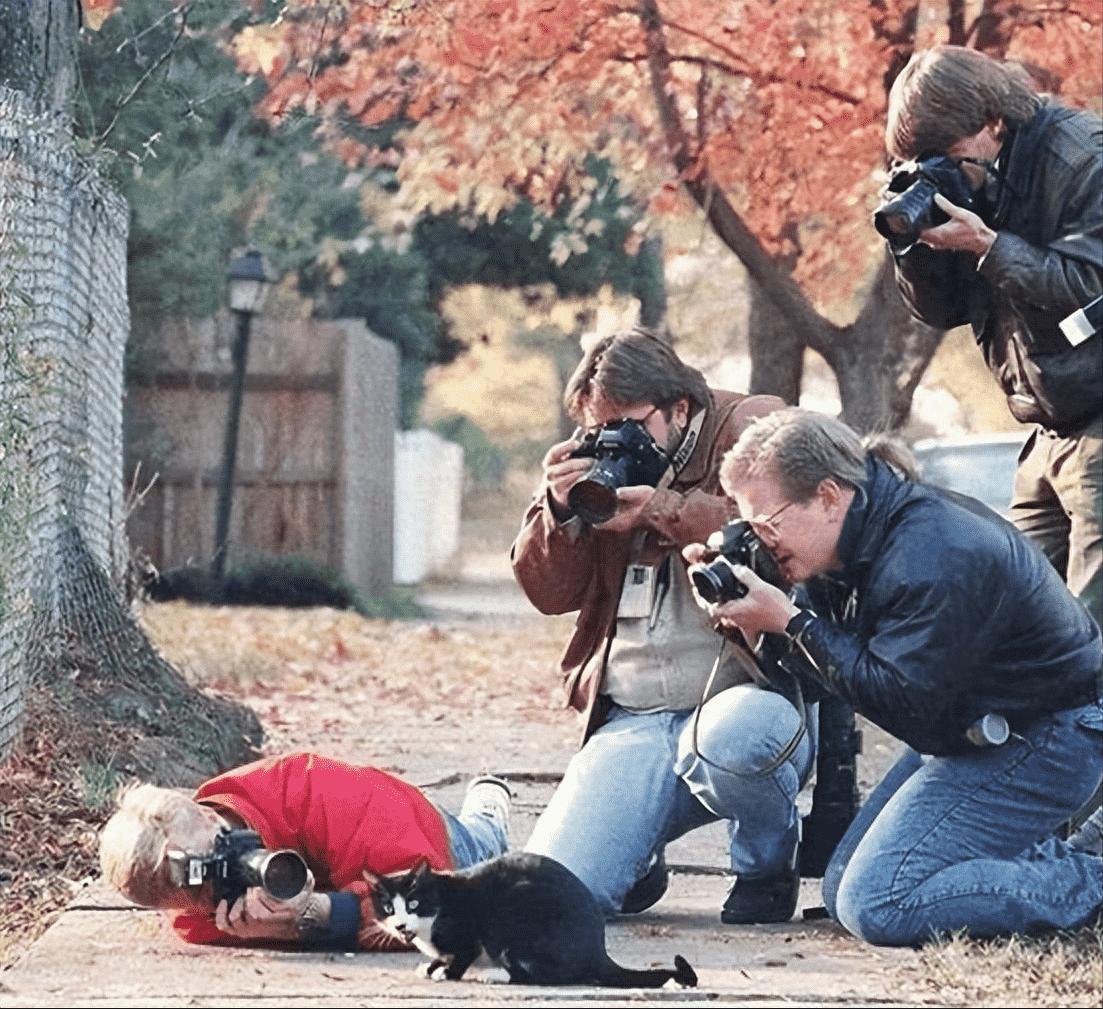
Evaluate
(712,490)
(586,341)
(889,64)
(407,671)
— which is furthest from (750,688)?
(407,671)

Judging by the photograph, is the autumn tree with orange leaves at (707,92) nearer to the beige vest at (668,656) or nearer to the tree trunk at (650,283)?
the beige vest at (668,656)

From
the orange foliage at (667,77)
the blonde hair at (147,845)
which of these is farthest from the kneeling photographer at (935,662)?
the orange foliage at (667,77)

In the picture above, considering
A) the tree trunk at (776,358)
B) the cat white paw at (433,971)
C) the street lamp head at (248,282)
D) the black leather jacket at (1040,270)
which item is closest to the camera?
the cat white paw at (433,971)

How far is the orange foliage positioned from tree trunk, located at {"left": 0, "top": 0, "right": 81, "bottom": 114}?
137cm

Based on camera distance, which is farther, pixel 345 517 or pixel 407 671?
pixel 345 517

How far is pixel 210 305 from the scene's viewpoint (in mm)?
18234

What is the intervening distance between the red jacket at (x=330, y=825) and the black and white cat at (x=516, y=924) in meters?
0.29

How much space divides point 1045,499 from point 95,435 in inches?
147

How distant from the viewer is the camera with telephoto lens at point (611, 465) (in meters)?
4.87

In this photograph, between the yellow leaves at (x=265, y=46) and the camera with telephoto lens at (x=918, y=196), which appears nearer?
the camera with telephoto lens at (x=918, y=196)

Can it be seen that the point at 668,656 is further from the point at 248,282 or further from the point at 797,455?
the point at 248,282

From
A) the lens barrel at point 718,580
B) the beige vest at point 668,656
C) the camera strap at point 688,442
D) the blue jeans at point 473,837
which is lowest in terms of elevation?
the blue jeans at point 473,837

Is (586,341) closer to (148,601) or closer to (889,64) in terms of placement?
(889,64)

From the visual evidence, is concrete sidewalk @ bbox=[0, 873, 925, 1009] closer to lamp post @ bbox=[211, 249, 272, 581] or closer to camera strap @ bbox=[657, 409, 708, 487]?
camera strap @ bbox=[657, 409, 708, 487]
